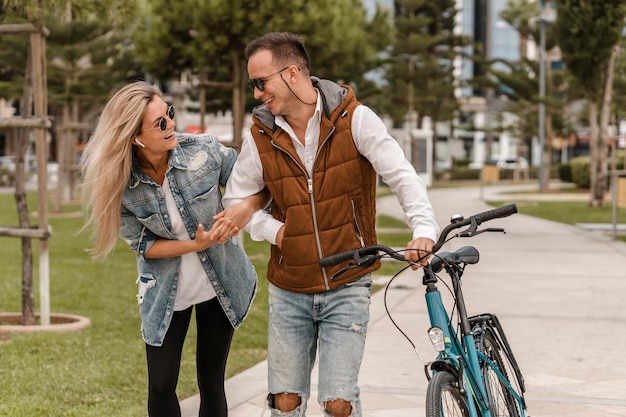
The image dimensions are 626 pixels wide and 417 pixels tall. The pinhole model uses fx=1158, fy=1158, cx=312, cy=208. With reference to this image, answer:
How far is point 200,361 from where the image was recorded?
14.4ft

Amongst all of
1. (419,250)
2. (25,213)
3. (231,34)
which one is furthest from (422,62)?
(419,250)

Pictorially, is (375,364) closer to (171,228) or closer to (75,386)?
(75,386)

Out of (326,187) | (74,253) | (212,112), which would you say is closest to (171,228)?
(326,187)

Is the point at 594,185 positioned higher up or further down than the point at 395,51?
further down

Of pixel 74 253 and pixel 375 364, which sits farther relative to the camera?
pixel 74 253

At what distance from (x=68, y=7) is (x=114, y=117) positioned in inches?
231

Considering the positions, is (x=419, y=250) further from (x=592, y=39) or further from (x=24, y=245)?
(x=592, y=39)

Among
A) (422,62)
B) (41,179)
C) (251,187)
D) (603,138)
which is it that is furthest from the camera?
(422,62)

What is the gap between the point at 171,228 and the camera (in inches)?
167

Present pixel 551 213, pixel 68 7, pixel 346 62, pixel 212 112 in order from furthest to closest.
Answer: pixel 212 112 → pixel 551 213 → pixel 346 62 → pixel 68 7

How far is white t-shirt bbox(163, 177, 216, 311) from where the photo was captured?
4258 millimetres

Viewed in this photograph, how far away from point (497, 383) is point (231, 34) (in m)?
12.5

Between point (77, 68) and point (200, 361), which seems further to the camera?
point (77, 68)

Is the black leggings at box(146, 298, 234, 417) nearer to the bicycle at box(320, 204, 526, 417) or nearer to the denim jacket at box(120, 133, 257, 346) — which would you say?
the denim jacket at box(120, 133, 257, 346)
